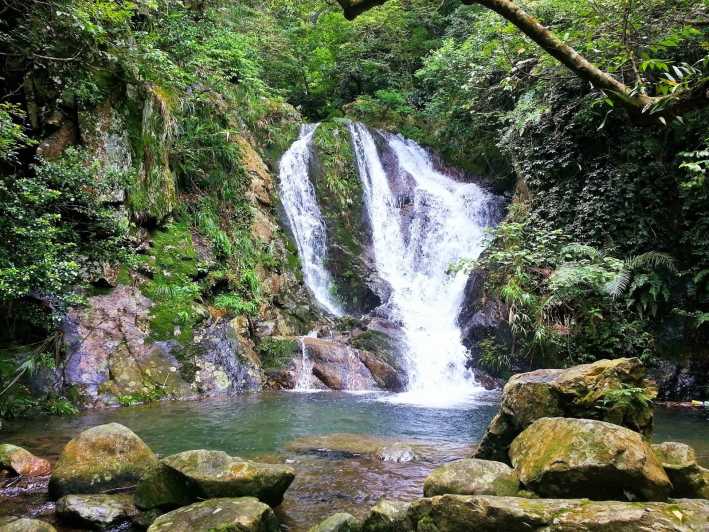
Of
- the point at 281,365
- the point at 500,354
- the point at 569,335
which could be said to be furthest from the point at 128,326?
the point at 569,335

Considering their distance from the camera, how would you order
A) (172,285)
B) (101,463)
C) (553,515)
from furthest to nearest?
(172,285) → (101,463) → (553,515)

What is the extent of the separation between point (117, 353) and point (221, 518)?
610 cm

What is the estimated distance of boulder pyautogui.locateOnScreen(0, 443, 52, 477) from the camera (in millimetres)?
4891

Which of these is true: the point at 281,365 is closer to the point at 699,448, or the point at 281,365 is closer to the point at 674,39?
the point at 699,448

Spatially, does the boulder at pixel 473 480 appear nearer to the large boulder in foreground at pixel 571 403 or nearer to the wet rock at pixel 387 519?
the wet rock at pixel 387 519

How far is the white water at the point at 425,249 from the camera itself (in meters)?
11.8

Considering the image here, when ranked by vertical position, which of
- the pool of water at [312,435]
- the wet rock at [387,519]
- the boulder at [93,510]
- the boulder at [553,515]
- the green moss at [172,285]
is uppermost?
the green moss at [172,285]

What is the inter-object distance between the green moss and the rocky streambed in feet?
12.5

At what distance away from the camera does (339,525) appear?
3.65 m

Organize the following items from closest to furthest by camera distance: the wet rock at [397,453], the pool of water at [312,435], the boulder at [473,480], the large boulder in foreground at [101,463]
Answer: the boulder at [473,480]
the large boulder in foreground at [101,463]
the pool of water at [312,435]
the wet rock at [397,453]

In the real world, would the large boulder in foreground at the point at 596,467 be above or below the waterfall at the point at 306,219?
below

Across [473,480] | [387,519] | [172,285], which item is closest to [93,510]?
[387,519]

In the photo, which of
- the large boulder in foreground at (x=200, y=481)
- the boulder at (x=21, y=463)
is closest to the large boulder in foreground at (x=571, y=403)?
the large boulder in foreground at (x=200, y=481)

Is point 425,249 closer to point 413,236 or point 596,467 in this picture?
point 413,236
